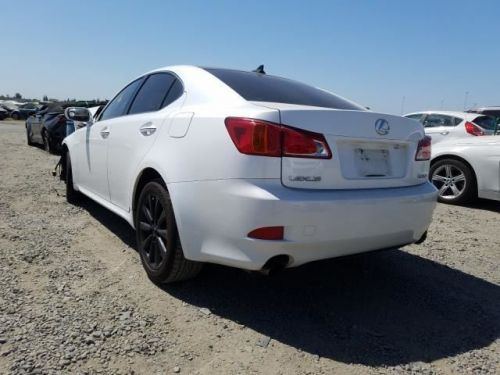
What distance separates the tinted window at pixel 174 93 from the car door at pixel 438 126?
7618 millimetres

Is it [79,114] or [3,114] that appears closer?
[79,114]

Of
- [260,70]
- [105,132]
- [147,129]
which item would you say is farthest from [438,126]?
[147,129]

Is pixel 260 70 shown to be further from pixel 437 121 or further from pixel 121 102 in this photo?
pixel 437 121

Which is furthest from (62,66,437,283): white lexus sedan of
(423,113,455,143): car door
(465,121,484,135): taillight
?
(465,121,484,135): taillight

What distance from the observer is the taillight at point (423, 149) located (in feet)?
10.2

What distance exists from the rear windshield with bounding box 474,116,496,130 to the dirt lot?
271 inches

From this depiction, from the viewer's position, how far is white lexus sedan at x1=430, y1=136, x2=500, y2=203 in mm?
6098

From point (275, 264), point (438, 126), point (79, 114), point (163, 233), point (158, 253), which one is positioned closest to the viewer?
point (275, 264)

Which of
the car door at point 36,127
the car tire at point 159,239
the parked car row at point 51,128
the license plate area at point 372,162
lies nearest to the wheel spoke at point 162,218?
the car tire at point 159,239

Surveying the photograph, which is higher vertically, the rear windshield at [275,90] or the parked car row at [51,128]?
the rear windshield at [275,90]

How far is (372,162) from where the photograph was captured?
2.82 metres

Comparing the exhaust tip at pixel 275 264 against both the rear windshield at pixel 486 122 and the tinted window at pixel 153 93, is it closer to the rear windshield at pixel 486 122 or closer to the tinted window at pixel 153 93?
the tinted window at pixel 153 93

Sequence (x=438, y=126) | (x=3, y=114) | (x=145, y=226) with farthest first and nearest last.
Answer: (x=3, y=114)
(x=438, y=126)
(x=145, y=226)

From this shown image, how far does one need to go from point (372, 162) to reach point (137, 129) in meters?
1.81
